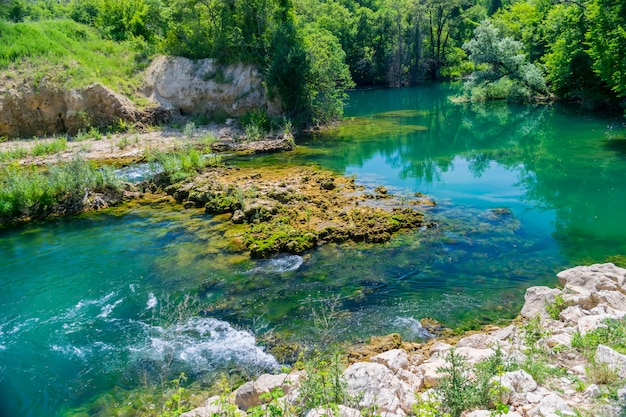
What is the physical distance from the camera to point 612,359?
5.68 meters

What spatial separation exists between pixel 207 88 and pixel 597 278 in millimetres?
26970

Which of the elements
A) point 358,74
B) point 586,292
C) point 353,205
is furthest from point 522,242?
point 358,74

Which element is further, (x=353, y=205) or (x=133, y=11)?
(x=133, y=11)

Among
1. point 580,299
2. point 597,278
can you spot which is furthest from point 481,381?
point 597,278

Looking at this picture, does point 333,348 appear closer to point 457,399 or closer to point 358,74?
point 457,399

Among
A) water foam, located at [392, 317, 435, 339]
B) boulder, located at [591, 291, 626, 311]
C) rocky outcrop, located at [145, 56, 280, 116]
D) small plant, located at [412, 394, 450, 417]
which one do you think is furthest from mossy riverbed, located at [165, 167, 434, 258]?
rocky outcrop, located at [145, 56, 280, 116]

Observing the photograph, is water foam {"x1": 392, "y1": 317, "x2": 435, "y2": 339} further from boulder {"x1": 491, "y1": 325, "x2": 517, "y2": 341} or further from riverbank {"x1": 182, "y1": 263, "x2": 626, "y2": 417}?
boulder {"x1": 491, "y1": 325, "x2": 517, "y2": 341}

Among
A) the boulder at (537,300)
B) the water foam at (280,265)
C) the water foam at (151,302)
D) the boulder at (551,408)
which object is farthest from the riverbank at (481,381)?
the water foam at (280,265)

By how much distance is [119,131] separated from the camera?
28234 mm

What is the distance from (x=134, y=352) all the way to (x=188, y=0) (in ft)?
96.2

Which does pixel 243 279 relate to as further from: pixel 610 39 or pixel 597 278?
pixel 610 39

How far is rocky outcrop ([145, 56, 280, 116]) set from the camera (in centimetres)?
2998

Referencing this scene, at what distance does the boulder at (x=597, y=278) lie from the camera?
8.75m

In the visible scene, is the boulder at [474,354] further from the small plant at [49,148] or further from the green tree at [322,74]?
the green tree at [322,74]
